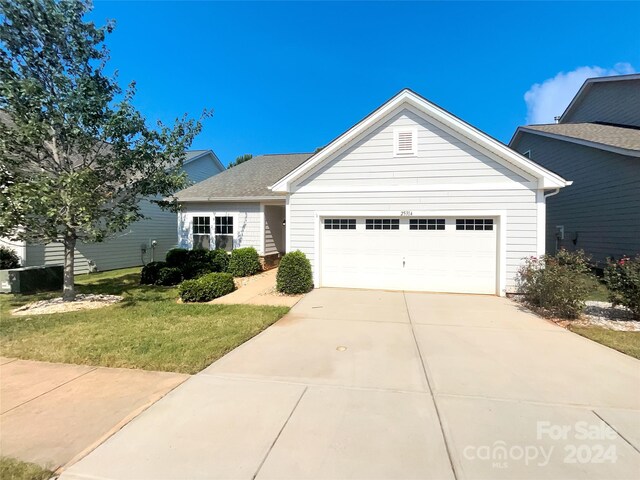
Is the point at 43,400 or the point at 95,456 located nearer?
the point at 95,456

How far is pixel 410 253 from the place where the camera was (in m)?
A: 9.41

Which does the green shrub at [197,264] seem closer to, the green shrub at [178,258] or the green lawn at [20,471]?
the green shrub at [178,258]

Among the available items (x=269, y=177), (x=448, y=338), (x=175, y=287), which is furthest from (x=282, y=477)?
(x=269, y=177)

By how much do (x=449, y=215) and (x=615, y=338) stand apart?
451cm

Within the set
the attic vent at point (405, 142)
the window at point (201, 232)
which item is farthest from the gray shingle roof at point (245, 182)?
the attic vent at point (405, 142)

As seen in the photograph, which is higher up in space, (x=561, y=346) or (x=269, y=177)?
(x=269, y=177)

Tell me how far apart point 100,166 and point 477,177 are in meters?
10.2

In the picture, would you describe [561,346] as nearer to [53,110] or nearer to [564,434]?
[564,434]

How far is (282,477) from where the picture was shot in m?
2.35

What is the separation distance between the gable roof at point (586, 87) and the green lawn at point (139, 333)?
18.2 meters

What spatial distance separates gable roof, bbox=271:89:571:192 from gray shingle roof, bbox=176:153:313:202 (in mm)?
2876

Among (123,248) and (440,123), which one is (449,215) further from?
(123,248)

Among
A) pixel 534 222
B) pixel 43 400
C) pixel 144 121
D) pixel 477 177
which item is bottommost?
pixel 43 400

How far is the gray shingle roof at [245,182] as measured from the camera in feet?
44.1
